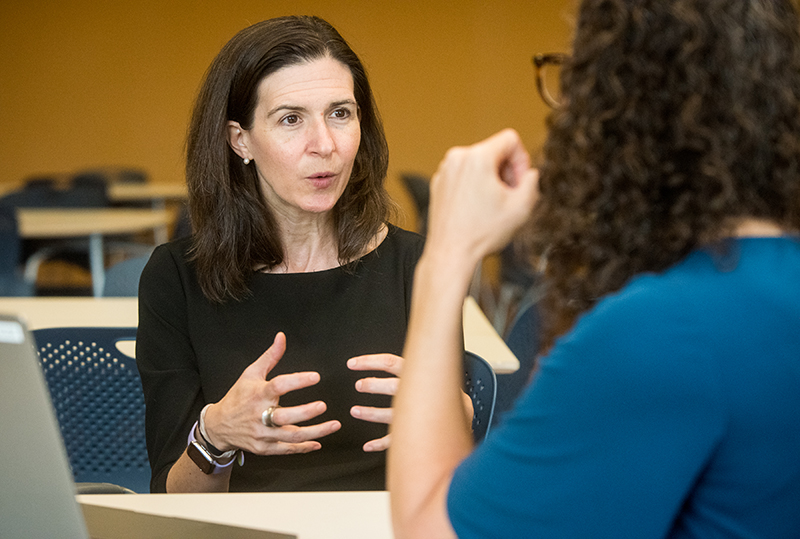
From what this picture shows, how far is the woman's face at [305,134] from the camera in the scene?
134 centimetres

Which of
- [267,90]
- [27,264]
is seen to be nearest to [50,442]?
[267,90]

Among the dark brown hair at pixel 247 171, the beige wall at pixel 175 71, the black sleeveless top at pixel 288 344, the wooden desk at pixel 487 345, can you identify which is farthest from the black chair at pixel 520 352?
the beige wall at pixel 175 71

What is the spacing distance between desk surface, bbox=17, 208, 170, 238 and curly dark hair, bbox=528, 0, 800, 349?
11.9 ft

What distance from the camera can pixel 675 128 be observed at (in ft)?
1.92

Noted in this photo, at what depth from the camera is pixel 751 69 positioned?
22.6 inches

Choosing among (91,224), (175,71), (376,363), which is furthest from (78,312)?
(175,71)

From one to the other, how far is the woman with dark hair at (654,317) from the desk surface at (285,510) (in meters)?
0.24

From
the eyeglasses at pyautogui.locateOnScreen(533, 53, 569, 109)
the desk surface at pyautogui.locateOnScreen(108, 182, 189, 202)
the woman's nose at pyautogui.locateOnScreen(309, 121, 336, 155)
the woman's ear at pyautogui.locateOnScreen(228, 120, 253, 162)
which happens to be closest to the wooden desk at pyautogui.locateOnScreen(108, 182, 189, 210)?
the desk surface at pyautogui.locateOnScreen(108, 182, 189, 202)

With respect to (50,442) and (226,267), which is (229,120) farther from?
(50,442)

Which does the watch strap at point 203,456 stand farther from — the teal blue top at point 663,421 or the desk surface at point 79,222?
the desk surface at point 79,222

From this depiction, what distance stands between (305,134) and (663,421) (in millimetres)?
954

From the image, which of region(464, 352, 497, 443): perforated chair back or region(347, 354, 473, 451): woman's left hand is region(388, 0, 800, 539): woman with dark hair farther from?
region(464, 352, 497, 443): perforated chair back

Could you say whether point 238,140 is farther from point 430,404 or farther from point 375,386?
point 430,404

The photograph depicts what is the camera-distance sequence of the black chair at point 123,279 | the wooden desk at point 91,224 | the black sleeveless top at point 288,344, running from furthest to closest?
the wooden desk at point 91,224 → the black chair at point 123,279 → the black sleeveless top at point 288,344
